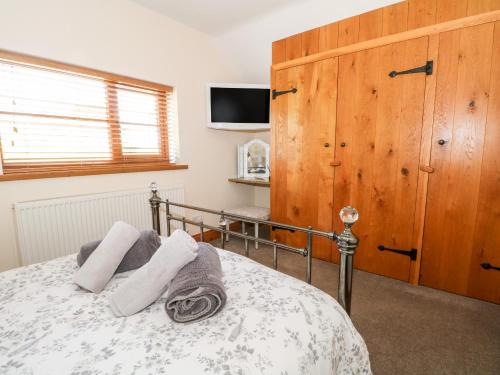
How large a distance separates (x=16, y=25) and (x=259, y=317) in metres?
2.43

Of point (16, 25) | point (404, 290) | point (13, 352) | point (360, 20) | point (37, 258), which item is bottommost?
point (404, 290)

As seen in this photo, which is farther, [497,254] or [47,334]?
[497,254]

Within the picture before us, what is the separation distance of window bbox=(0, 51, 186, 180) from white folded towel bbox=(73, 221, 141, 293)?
1.25 metres

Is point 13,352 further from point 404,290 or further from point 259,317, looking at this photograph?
point 404,290

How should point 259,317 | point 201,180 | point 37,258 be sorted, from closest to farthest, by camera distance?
point 259,317 < point 37,258 < point 201,180

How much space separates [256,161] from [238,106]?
76 centimetres

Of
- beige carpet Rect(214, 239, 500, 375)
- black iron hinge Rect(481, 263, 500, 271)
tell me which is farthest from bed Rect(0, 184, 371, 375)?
black iron hinge Rect(481, 263, 500, 271)

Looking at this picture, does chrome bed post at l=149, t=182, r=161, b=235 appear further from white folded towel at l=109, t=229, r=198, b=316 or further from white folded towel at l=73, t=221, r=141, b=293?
white folded towel at l=109, t=229, r=198, b=316

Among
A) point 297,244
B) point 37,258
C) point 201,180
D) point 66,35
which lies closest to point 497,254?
point 297,244

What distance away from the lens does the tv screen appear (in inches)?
122

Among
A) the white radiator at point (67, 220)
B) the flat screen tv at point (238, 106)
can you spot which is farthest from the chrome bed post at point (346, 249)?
the flat screen tv at point (238, 106)

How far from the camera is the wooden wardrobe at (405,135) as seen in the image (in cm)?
179

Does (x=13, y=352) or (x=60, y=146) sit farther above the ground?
(x=60, y=146)

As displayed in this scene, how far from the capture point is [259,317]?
2.81 ft
